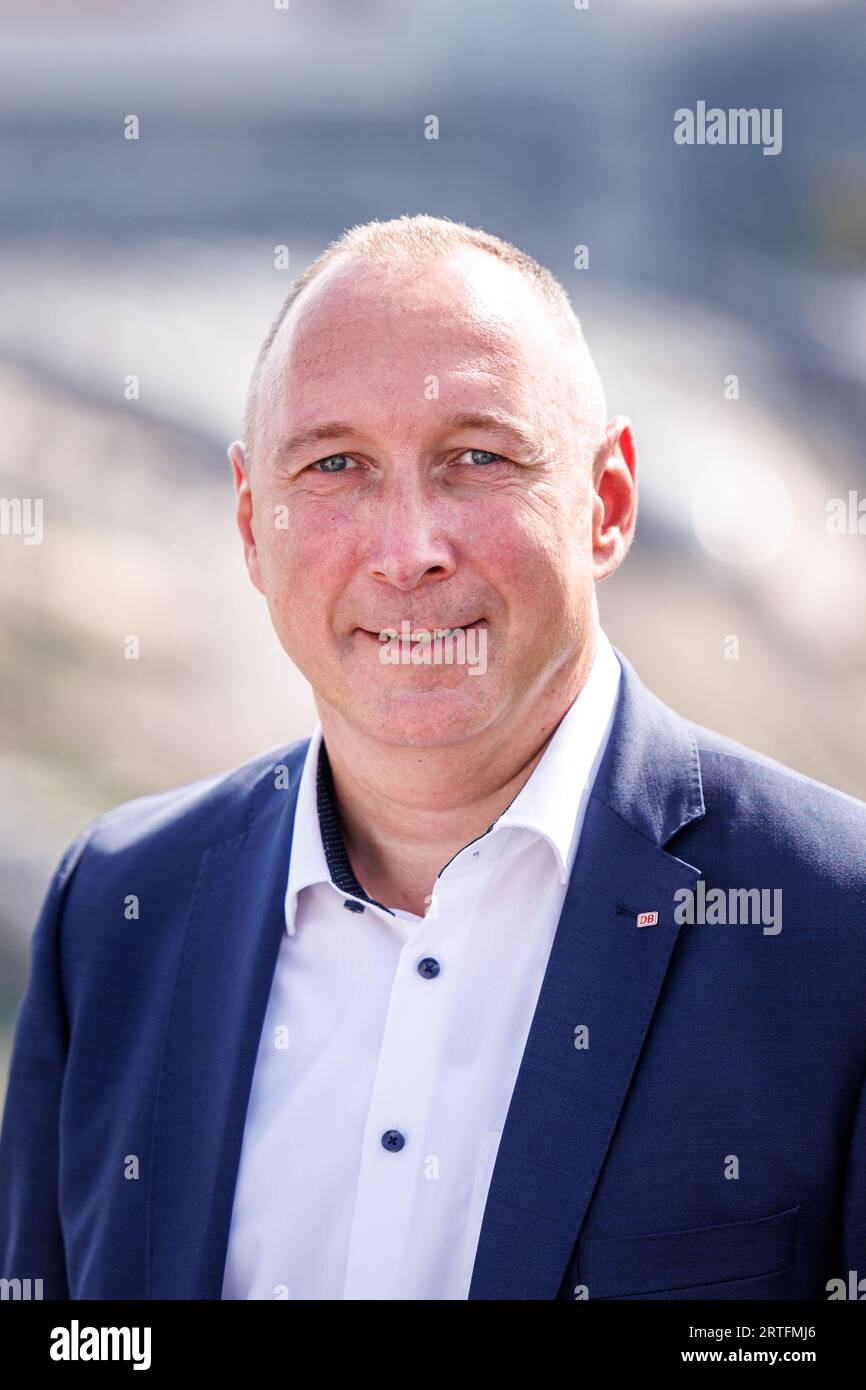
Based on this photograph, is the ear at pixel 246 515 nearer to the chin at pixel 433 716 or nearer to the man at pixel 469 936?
the man at pixel 469 936

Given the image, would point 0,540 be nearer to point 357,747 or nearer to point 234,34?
point 234,34

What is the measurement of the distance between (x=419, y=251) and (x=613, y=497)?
422 mm

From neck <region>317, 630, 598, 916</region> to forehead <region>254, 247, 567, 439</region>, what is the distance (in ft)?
1.21

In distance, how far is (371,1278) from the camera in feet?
4.58

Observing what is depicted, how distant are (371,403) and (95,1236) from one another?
1147mm

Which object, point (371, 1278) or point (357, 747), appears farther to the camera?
point (357, 747)

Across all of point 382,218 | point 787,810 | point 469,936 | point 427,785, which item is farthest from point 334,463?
point 382,218

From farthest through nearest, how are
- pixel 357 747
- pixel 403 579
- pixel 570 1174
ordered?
pixel 357 747
pixel 403 579
pixel 570 1174

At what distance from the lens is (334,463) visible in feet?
5.02

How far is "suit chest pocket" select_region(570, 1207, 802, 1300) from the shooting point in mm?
1323

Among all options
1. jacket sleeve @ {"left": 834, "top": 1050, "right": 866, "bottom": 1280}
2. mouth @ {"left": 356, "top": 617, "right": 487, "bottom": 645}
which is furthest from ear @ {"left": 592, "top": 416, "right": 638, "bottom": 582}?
jacket sleeve @ {"left": 834, "top": 1050, "right": 866, "bottom": 1280}

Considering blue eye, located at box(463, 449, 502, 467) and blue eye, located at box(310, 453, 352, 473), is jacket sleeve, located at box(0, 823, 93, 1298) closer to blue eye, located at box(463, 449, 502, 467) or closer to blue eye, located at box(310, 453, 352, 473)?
blue eye, located at box(310, 453, 352, 473)

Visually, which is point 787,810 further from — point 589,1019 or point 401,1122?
point 401,1122

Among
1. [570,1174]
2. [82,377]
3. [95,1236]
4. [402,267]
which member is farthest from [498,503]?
[82,377]
